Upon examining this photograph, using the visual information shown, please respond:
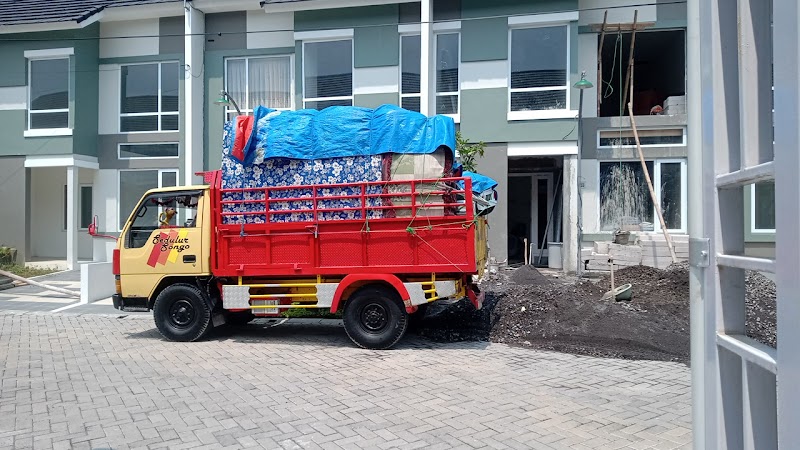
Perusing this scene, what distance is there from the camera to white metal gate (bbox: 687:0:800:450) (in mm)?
1474

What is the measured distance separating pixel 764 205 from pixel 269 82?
54.3 feet

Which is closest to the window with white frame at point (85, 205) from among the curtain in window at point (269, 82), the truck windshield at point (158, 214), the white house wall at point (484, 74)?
the curtain in window at point (269, 82)

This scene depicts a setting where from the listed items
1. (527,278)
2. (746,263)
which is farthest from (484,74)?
(746,263)

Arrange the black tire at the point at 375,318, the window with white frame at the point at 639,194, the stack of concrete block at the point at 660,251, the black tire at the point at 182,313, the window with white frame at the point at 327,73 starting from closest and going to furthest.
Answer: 1. the black tire at the point at 375,318
2. the black tire at the point at 182,313
3. the stack of concrete block at the point at 660,251
4. the window with white frame at the point at 639,194
5. the window with white frame at the point at 327,73

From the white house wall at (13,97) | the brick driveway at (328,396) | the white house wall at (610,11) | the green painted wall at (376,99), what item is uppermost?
the white house wall at (610,11)

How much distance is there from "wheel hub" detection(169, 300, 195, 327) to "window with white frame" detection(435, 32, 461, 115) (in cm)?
957

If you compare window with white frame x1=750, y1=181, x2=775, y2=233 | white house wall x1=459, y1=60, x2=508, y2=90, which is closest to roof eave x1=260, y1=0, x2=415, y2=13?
white house wall x1=459, y1=60, x2=508, y2=90

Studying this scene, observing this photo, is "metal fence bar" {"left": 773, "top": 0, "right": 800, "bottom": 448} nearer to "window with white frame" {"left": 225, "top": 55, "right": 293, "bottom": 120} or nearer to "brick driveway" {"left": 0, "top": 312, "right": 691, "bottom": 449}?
"brick driveway" {"left": 0, "top": 312, "right": 691, "bottom": 449}

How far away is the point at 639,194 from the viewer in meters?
14.9

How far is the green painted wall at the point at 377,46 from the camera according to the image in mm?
15664

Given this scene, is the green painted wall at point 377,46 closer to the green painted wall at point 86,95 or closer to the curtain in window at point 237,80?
the curtain in window at point 237,80

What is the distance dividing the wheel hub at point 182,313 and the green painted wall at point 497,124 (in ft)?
30.2

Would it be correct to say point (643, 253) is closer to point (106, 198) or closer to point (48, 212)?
point (106, 198)

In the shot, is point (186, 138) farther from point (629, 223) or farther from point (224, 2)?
point (629, 223)
